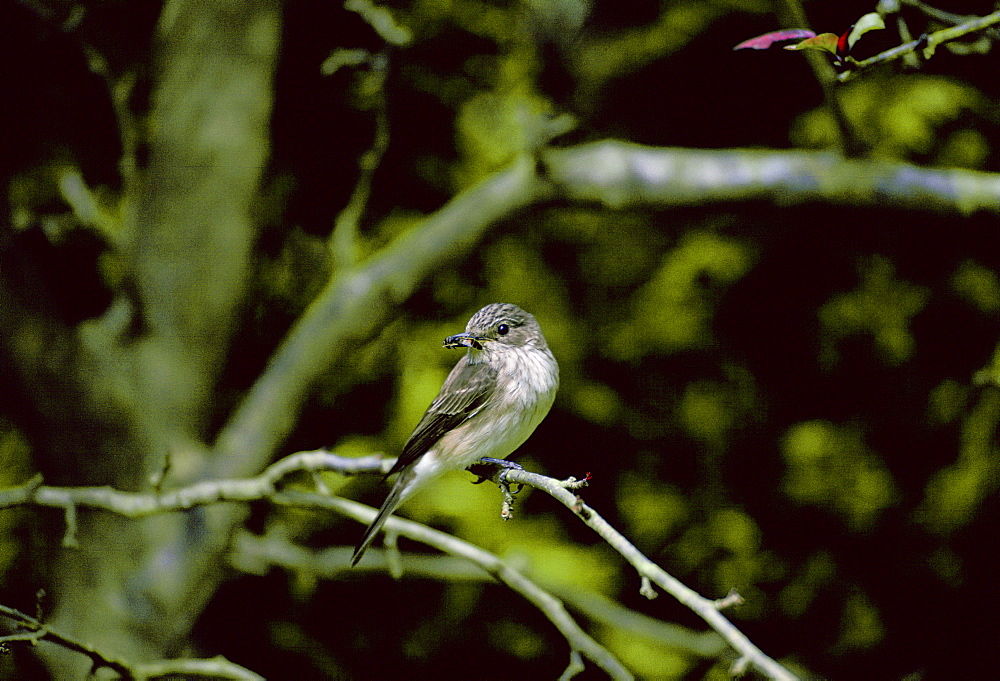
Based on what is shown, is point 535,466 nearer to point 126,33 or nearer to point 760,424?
point 760,424

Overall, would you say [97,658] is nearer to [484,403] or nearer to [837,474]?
[484,403]

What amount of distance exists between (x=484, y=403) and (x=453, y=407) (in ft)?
0.21

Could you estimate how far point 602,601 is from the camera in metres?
2.36

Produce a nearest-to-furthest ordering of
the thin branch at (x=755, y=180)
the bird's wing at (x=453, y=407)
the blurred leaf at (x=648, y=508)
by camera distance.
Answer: the bird's wing at (x=453, y=407) → the thin branch at (x=755, y=180) → the blurred leaf at (x=648, y=508)

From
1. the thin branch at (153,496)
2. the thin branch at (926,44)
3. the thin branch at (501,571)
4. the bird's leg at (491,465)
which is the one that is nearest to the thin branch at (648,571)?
the bird's leg at (491,465)

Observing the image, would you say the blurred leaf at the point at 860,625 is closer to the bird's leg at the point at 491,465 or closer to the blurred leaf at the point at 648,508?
the blurred leaf at the point at 648,508

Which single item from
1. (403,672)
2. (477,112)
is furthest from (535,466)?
(477,112)

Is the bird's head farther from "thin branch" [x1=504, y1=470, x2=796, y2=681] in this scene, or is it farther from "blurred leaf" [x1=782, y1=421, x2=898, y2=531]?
"blurred leaf" [x1=782, y1=421, x2=898, y2=531]

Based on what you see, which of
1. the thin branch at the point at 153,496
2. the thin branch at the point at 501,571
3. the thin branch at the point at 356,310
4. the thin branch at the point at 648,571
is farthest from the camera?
the thin branch at the point at 356,310

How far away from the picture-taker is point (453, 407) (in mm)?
1134

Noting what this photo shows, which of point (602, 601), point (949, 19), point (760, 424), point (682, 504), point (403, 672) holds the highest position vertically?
point (949, 19)

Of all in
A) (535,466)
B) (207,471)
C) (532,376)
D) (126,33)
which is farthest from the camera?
(126,33)

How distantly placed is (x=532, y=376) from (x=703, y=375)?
1.87 meters

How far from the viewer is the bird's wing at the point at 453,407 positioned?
1117 mm
